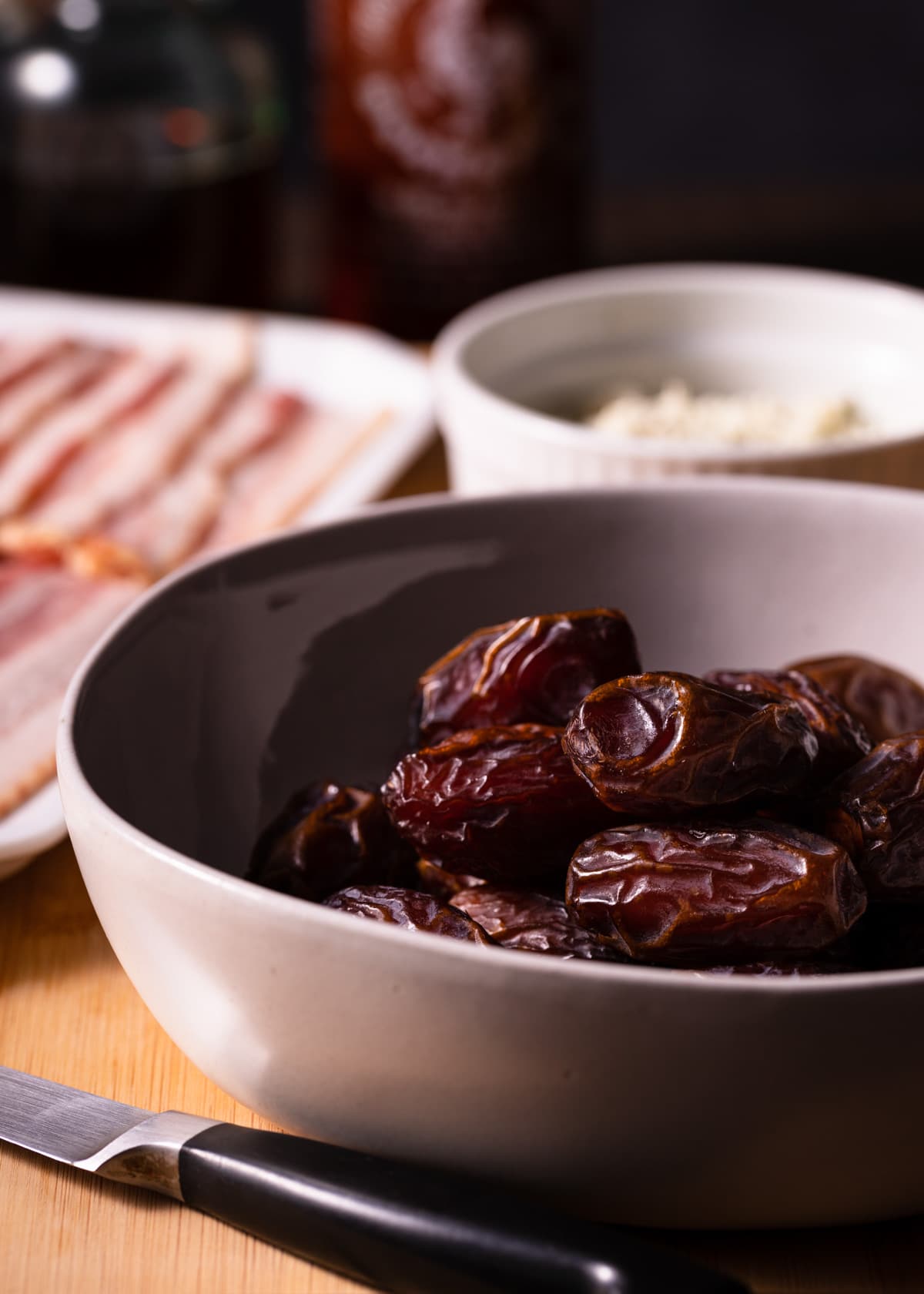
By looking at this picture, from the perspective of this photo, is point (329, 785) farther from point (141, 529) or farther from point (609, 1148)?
point (141, 529)

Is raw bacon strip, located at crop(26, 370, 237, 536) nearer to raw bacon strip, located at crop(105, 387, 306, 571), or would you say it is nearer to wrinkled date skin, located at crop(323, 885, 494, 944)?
raw bacon strip, located at crop(105, 387, 306, 571)

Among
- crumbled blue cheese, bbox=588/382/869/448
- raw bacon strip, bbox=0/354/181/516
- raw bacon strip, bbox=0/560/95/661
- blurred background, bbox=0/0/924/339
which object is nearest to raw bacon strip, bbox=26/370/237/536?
raw bacon strip, bbox=0/354/181/516

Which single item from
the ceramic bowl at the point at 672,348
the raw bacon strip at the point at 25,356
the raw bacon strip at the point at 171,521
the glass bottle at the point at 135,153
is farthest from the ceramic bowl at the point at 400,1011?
the glass bottle at the point at 135,153

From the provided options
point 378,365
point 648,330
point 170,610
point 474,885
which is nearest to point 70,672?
point 170,610

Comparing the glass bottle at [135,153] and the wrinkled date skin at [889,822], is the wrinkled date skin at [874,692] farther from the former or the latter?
the glass bottle at [135,153]

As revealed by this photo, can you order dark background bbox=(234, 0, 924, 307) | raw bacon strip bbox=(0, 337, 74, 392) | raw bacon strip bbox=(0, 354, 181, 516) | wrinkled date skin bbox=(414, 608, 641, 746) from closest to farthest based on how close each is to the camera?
wrinkled date skin bbox=(414, 608, 641, 746) < raw bacon strip bbox=(0, 354, 181, 516) < raw bacon strip bbox=(0, 337, 74, 392) < dark background bbox=(234, 0, 924, 307)
